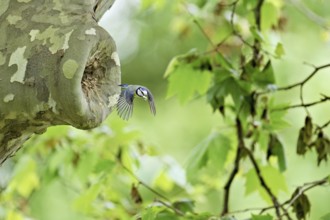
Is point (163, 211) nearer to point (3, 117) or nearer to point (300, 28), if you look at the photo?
point (3, 117)

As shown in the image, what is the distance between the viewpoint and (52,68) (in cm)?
76

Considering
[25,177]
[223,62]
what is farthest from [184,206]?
[25,177]

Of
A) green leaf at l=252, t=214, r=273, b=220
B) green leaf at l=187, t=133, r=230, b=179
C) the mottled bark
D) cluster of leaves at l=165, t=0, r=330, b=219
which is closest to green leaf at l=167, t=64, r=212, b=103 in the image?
cluster of leaves at l=165, t=0, r=330, b=219

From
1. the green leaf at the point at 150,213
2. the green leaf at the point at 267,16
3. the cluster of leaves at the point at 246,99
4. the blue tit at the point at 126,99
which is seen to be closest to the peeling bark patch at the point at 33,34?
the blue tit at the point at 126,99

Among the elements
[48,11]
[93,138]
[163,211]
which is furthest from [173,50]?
[48,11]

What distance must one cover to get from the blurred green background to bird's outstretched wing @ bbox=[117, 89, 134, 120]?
1.60 ft

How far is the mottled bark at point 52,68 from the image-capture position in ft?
2.49

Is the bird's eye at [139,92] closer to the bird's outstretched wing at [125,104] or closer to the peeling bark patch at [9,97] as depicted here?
the bird's outstretched wing at [125,104]

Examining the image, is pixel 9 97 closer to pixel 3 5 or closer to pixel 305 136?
pixel 3 5

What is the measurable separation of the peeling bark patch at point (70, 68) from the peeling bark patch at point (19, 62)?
5 cm

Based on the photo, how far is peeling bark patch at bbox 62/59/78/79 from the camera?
2.45 feet

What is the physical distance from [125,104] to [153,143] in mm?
2313

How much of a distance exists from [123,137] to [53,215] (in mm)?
1676

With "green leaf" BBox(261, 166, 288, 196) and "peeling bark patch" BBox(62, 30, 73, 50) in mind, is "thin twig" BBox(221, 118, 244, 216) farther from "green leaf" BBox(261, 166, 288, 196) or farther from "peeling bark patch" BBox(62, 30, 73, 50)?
"peeling bark patch" BBox(62, 30, 73, 50)
